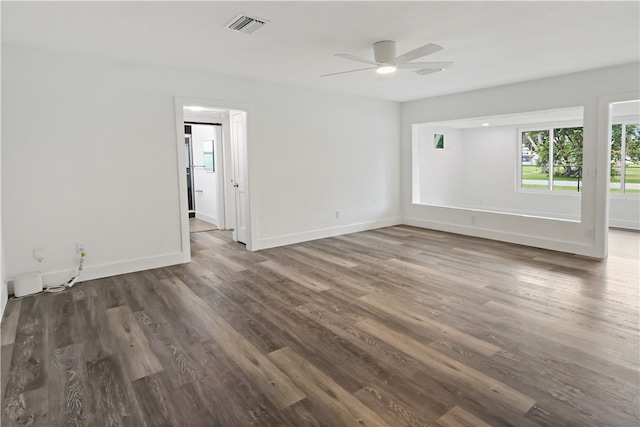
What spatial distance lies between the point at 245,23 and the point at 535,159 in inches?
326

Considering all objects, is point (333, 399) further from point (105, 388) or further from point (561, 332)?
point (561, 332)

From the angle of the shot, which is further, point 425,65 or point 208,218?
point 208,218

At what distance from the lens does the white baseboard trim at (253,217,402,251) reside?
5.85 meters

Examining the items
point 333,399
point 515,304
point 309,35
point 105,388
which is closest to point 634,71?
point 515,304

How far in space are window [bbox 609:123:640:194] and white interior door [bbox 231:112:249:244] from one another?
7.17 meters

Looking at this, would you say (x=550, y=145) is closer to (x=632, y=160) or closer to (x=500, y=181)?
(x=500, y=181)

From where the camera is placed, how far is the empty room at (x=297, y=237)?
218cm

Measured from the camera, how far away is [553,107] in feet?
17.6

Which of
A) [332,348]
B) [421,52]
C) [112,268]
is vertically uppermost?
[421,52]

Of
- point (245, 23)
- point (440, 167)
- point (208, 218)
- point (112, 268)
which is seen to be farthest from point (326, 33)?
point (440, 167)

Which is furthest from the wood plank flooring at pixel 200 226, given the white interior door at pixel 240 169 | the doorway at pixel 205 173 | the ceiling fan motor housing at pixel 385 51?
the ceiling fan motor housing at pixel 385 51

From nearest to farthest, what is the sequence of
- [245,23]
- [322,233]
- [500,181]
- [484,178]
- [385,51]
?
1. [245,23]
2. [385,51]
3. [322,233]
4. [500,181]
5. [484,178]

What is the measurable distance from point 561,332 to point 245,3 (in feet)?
11.7

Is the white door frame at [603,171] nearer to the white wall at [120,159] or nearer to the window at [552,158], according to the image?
the window at [552,158]
